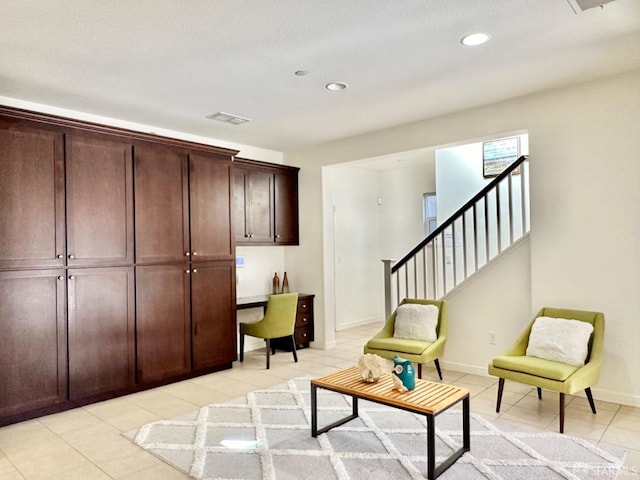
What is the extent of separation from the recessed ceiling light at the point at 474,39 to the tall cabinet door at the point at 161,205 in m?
2.87

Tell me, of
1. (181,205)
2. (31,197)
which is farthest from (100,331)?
(181,205)

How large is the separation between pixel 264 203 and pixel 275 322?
1620 millimetres

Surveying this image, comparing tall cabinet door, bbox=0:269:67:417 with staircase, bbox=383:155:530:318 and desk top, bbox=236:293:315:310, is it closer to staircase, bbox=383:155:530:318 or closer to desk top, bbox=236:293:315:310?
desk top, bbox=236:293:315:310

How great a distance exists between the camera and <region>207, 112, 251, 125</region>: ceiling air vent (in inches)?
177

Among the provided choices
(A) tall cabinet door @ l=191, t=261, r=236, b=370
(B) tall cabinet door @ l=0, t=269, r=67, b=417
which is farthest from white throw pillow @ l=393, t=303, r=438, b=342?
(B) tall cabinet door @ l=0, t=269, r=67, b=417

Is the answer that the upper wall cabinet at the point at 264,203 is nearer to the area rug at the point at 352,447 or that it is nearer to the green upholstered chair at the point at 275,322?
the green upholstered chair at the point at 275,322

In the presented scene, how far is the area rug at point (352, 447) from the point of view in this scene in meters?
2.56

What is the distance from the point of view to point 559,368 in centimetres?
318

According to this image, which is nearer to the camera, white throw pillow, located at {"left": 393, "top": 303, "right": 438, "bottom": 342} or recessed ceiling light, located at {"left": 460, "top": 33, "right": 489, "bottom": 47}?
recessed ceiling light, located at {"left": 460, "top": 33, "right": 489, "bottom": 47}

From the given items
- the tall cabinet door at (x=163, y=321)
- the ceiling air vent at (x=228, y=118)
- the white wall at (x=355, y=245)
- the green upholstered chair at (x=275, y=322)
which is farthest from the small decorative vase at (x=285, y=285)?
the ceiling air vent at (x=228, y=118)

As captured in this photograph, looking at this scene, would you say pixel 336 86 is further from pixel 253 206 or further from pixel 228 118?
pixel 253 206

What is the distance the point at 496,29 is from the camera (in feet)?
9.11

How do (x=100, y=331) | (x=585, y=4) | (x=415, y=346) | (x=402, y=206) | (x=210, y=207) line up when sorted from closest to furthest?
(x=585, y=4) → (x=100, y=331) → (x=415, y=346) → (x=210, y=207) → (x=402, y=206)

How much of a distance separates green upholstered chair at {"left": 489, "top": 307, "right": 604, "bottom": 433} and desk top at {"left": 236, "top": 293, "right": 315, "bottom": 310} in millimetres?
2735
